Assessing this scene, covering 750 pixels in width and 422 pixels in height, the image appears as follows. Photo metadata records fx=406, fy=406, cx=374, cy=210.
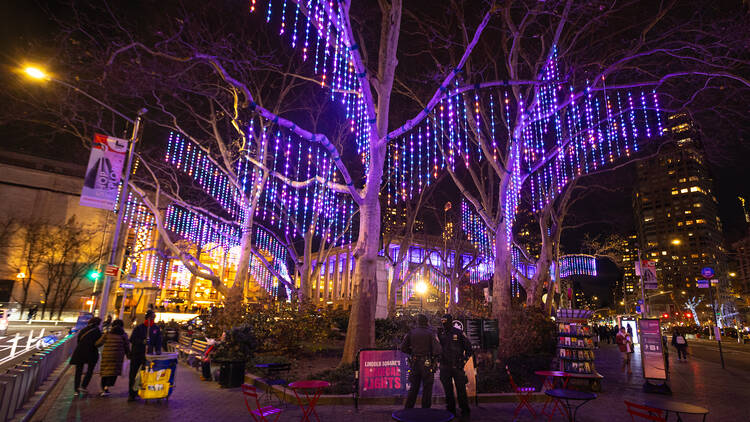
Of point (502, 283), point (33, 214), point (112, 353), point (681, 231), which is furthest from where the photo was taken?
point (681, 231)

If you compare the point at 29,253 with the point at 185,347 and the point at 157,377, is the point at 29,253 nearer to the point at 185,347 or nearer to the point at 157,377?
the point at 185,347

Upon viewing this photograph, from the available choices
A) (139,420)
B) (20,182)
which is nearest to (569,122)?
(139,420)

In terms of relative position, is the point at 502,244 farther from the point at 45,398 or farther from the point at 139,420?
the point at 45,398

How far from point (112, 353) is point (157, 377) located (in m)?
1.22

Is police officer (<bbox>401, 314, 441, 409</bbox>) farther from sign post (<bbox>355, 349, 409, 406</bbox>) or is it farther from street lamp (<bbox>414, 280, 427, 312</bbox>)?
street lamp (<bbox>414, 280, 427, 312</bbox>)

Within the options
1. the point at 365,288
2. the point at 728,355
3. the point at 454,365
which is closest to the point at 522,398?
the point at 454,365

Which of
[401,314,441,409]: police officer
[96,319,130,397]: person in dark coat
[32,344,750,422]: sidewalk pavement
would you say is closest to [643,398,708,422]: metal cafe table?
[32,344,750,422]: sidewalk pavement

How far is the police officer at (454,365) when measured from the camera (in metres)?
7.27

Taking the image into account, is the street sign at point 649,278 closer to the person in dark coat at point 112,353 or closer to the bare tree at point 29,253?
the person in dark coat at point 112,353

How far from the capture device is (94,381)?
10.5m

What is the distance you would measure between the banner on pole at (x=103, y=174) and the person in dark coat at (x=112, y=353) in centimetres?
635

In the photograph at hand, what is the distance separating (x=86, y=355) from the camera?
884cm

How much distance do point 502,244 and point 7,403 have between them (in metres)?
15.2

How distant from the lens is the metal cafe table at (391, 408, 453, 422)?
4.72 metres
